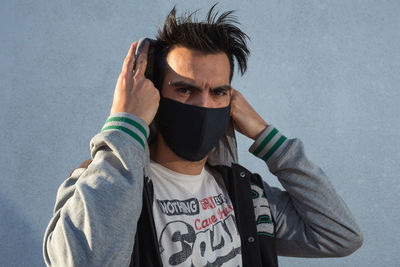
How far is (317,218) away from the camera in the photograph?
1284mm

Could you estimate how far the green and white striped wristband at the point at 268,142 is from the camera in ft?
4.34

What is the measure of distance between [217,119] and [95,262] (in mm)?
571

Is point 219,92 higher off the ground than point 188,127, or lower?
higher

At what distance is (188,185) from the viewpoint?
1204 millimetres

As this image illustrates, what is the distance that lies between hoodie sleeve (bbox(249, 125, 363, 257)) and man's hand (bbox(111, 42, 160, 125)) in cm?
46

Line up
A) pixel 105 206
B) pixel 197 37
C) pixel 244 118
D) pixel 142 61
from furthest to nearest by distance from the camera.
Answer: pixel 244 118 < pixel 197 37 < pixel 142 61 < pixel 105 206

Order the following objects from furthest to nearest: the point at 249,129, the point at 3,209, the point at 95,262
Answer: the point at 3,209
the point at 249,129
the point at 95,262

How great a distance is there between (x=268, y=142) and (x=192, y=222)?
0.39 m

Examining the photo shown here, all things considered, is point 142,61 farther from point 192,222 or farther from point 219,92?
point 192,222

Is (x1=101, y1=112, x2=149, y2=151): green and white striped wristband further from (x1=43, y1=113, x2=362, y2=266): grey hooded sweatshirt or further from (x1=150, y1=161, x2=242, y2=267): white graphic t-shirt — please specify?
(x1=150, y1=161, x2=242, y2=267): white graphic t-shirt

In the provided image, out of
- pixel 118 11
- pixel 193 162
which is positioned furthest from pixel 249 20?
pixel 193 162

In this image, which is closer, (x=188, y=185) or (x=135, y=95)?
(x=135, y=95)

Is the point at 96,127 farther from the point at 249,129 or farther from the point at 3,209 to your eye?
the point at 249,129

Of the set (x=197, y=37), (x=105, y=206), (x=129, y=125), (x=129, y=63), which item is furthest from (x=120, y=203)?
(x=197, y=37)
